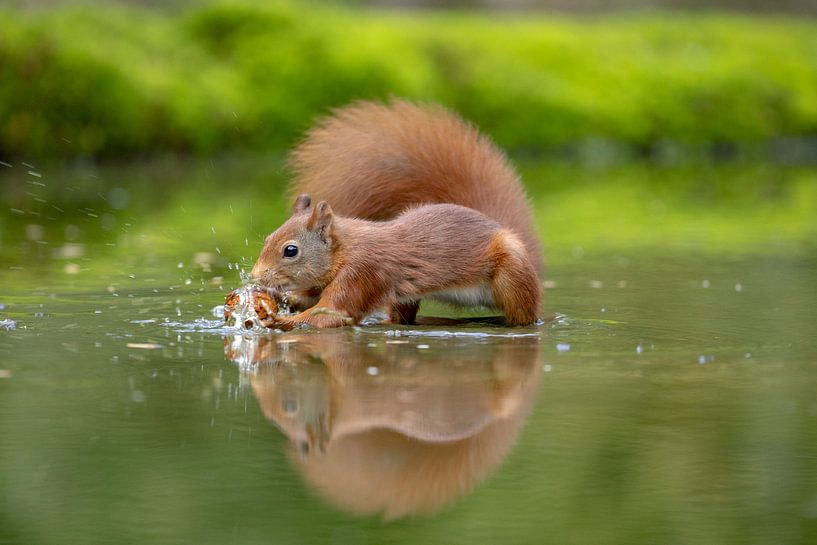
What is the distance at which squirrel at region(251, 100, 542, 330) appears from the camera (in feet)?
20.1

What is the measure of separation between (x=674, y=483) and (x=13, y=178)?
12.4 metres

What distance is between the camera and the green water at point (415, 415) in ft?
10.5

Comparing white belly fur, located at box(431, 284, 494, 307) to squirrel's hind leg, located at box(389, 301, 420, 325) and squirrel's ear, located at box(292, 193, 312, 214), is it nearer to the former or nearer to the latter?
squirrel's hind leg, located at box(389, 301, 420, 325)

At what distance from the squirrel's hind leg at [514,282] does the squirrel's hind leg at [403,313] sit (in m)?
0.39

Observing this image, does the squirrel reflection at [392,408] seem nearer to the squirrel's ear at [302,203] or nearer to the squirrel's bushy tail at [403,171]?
the squirrel's ear at [302,203]

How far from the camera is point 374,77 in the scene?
18.9m

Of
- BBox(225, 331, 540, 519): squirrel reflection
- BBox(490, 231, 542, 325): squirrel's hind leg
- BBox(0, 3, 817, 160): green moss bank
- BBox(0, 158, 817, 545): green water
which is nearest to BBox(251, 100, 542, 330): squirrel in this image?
BBox(490, 231, 542, 325): squirrel's hind leg

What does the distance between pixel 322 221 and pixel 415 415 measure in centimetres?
211

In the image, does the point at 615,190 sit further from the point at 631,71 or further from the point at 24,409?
the point at 24,409

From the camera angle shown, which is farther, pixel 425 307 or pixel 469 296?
pixel 425 307

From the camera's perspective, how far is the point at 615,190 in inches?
567

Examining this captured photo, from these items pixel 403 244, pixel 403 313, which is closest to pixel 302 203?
pixel 403 244

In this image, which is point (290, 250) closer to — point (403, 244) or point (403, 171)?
point (403, 244)

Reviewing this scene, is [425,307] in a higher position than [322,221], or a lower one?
lower
